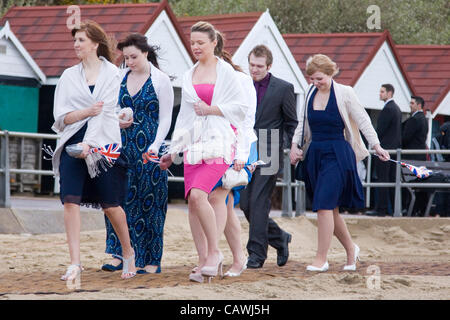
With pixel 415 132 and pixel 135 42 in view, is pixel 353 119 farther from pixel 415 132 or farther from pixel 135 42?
pixel 415 132

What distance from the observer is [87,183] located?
7914mm

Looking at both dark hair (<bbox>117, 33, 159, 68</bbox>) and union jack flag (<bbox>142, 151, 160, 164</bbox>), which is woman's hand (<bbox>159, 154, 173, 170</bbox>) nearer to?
union jack flag (<bbox>142, 151, 160, 164</bbox>)

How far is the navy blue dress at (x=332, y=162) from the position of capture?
351 inches

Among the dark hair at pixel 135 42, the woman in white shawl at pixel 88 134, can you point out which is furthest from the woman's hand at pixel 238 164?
the dark hair at pixel 135 42

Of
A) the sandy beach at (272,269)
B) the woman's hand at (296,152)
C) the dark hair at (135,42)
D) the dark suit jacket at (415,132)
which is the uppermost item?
the dark hair at (135,42)

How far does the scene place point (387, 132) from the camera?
1598cm

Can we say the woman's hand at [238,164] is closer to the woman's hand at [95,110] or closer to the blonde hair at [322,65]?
the woman's hand at [95,110]

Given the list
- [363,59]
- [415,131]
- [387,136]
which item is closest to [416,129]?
[415,131]

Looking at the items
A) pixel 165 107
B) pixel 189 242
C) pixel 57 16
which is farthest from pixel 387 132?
pixel 165 107

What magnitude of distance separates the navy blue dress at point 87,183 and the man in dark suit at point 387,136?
8.27 metres

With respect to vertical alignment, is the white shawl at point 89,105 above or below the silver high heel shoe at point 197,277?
above

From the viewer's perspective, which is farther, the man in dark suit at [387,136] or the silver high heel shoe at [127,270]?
the man in dark suit at [387,136]

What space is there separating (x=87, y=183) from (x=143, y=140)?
0.64m

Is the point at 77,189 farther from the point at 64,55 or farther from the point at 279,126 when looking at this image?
the point at 64,55
